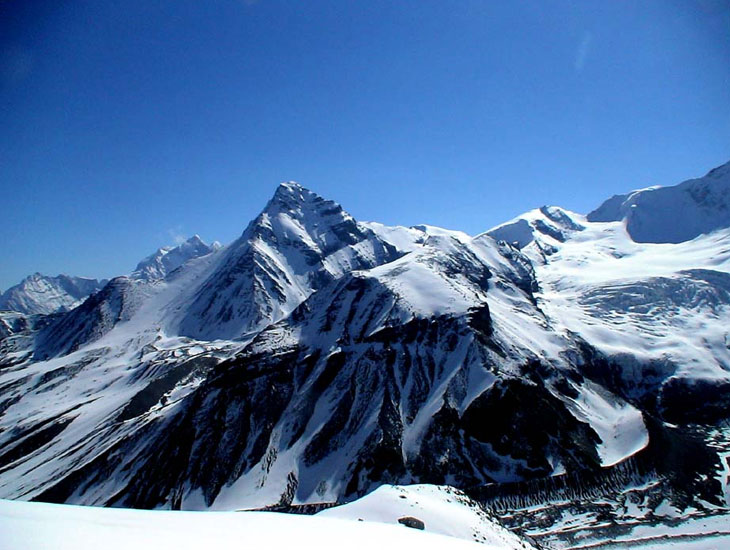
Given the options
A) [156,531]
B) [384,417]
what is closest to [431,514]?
[156,531]

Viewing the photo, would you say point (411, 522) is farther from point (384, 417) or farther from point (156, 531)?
point (384, 417)

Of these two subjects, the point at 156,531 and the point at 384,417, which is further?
the point at 384,417

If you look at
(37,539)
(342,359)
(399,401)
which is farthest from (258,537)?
(342,359)

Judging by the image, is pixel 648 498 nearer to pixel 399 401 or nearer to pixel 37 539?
pixel 399 401

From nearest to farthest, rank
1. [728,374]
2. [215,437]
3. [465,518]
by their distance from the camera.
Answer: [465,518]
[215,437]
[728,374]

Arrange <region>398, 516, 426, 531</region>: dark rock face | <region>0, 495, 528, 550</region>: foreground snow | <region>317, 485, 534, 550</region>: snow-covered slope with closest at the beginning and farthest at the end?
<region>0, 495, 528, 550</region>: foreground snow
<region>398, 516, 426, 531</region>: dark rock face
<region>317, 485, 534, 550</region>: snow-covered slope

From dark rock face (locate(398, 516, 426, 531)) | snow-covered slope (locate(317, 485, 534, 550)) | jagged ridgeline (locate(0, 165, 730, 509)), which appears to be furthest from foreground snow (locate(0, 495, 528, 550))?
jagged ridgeline (locate(0, 165, 730, 509))

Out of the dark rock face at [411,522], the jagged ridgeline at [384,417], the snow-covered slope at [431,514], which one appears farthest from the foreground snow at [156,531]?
the jagged ridgeline at [384,417]

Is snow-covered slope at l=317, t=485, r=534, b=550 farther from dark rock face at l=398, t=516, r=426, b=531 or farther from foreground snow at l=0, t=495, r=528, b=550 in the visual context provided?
foreground snow at l=0, t=495, r=528, b=550
